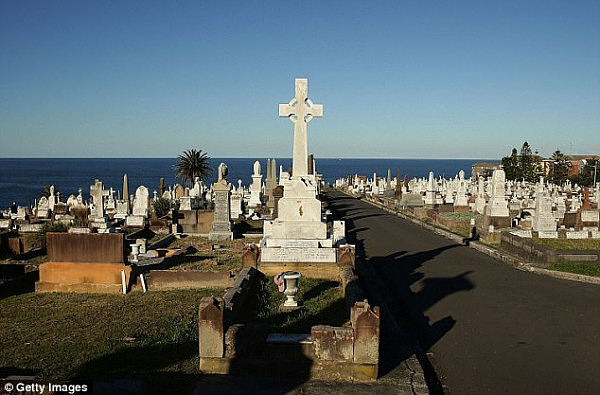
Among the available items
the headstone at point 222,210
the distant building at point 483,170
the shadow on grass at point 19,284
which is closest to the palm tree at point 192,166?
the headstone at point 222,210

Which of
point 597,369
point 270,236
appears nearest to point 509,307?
→ point 597,369

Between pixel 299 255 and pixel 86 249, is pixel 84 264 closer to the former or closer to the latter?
pixel 86 249

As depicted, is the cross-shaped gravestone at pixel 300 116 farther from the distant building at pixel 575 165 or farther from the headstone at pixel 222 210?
the distant building at pixel 575 165

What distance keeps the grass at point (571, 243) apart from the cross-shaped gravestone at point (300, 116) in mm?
9677

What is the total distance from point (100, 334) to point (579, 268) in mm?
12270

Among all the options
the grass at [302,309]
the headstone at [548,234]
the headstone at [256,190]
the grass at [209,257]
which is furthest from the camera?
the headstone at [256,190]

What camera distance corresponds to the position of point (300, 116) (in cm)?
1433

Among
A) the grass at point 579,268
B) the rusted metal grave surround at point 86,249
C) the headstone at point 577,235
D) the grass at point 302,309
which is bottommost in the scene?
the grass at point 579,268

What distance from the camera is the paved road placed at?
6.88 meters

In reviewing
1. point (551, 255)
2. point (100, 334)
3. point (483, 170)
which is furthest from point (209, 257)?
point (483, 170)

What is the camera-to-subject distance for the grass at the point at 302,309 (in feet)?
27.8

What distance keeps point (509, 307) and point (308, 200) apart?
577 centimetres

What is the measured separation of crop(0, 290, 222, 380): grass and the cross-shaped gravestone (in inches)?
184

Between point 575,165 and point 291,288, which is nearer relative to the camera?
point 291,288
